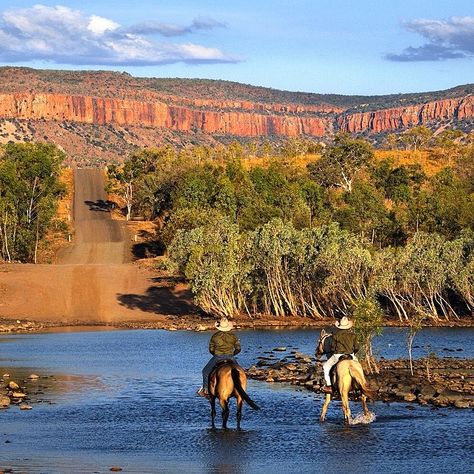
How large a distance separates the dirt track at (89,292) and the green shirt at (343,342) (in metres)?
48.4

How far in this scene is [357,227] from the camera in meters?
93.8

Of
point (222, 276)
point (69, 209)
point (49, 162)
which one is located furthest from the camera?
point (69, 209)

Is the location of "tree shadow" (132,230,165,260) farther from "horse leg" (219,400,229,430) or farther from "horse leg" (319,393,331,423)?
"horse leg" (219,400,229,430)

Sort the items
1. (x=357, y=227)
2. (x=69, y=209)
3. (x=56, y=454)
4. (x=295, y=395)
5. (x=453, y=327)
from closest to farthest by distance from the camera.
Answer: (x=56, y=454) → (x=295, y=395) → (x=453, y=327) → (x=357, y=227) → (x=69, y=209)

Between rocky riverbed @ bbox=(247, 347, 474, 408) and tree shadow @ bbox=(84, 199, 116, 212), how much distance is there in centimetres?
8407

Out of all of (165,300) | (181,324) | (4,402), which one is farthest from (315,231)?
(4,402)

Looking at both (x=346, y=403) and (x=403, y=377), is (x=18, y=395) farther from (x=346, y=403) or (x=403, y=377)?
(x=403, y=377)

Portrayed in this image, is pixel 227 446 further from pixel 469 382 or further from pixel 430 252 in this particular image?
pixel 430 252

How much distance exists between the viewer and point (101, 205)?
133 meters

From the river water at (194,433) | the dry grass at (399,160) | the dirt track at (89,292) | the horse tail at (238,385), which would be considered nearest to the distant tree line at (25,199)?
the dirt track at (89,292)

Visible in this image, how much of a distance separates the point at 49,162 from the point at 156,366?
214 feet

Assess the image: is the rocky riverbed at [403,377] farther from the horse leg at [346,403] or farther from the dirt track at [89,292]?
the dirt track at [89,292]

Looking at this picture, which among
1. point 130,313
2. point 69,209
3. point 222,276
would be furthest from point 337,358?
point 69,209

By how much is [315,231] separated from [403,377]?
3460cm
